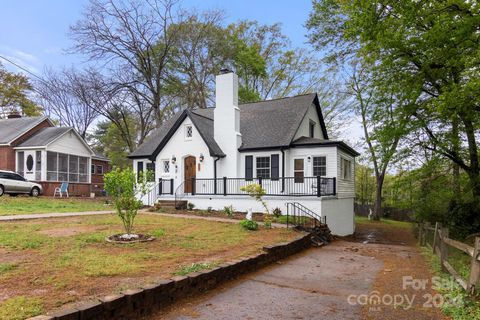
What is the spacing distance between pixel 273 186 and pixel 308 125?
199 inches

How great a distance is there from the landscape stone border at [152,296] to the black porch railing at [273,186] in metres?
9.34

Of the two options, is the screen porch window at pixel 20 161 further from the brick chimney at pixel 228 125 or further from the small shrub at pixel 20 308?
the small shrub at pixel 20 308

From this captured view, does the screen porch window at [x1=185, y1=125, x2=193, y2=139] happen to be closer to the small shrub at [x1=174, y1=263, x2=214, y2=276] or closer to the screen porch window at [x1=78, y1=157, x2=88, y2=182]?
the small shrub at [x1=174, y1=263, x2=214, y2=276]

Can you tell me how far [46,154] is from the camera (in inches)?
971

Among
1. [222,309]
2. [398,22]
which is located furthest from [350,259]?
[398,22]

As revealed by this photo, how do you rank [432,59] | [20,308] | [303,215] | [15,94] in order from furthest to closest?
[15,94] < [303,215] < [432,59] < [20,308]

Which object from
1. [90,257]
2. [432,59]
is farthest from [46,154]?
[432,59]

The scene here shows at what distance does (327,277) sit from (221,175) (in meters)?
12.0

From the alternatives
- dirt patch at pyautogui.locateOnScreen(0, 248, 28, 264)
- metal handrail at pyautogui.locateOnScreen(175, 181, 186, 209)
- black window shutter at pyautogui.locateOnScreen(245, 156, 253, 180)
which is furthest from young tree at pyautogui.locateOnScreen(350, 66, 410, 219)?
dirt patch at pyautogui.locateOnScreen(0, 248, 28, 264)

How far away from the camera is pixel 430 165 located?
1589 cm

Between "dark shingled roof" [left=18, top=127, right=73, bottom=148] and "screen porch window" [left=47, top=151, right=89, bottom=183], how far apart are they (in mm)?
951

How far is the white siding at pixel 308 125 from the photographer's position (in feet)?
61.4

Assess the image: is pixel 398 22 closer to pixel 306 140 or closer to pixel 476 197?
pixel 306 140

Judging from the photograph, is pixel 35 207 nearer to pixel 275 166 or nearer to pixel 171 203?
pixel 171 203
